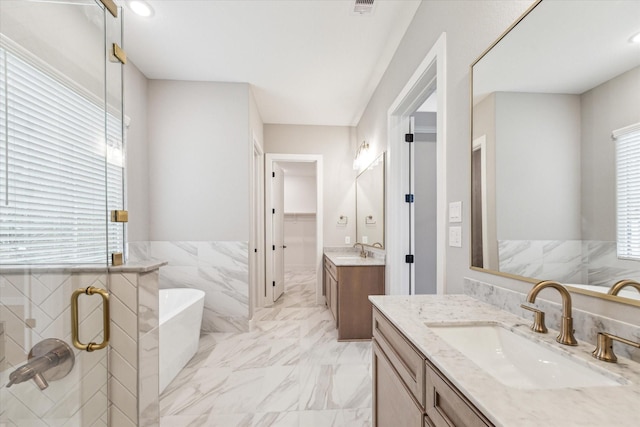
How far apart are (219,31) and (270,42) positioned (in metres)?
0.42

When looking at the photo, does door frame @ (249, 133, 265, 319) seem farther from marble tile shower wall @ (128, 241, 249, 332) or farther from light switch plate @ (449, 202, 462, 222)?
light switch plate @ (449, 202, 462, 222)

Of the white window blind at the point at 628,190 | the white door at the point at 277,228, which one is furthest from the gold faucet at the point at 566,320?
the white door at the point at 277,228

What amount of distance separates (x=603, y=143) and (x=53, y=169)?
1.77 metres

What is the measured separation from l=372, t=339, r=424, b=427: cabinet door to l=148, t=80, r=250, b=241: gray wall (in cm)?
218

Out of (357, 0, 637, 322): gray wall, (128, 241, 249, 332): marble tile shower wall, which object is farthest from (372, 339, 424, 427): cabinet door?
(128, 241, 249, 332): marble tile shower wall

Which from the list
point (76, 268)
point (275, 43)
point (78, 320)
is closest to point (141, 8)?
point (275, 43)

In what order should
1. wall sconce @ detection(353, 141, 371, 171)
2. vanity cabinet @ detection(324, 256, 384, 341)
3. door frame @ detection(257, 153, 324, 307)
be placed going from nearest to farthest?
vanity cabinet @ detection(324, 256, 384, 341) < wall sconce @ detection(353, 141, 371, 171) < door frame @ detection(257, 153, 324, 307)

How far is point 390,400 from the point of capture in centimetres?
111

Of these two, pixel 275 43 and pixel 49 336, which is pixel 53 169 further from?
pixel 275 43

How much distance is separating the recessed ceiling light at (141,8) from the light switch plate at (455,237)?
2579 mm

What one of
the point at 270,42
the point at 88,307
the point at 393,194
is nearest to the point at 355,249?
the point at 393,194

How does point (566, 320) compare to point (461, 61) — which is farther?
point (461, 61)

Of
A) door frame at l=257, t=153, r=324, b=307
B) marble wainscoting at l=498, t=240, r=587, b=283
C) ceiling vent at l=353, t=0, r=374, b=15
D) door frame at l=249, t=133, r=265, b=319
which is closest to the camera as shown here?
marble wainscoting at l=498, t=240, r=587, b=283

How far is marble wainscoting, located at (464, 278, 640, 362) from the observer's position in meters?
0.67
